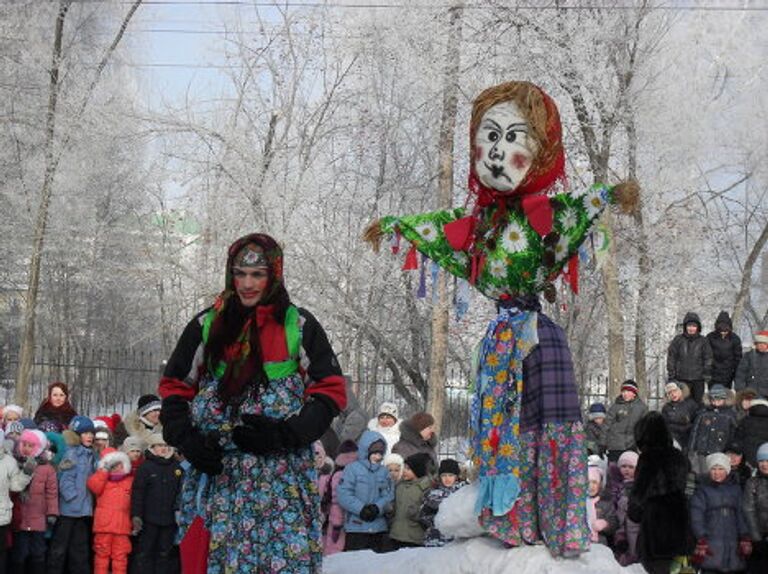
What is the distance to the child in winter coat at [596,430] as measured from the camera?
1238 cm

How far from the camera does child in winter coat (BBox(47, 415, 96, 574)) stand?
10055 mm

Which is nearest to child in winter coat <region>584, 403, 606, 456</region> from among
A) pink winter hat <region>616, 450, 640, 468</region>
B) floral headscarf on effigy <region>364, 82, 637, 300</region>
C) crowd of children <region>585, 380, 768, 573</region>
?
crowd of children <region>585, 380, 768, 573</region>

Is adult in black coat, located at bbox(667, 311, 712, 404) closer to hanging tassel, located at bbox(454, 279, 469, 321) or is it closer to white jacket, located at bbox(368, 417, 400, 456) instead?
white jacket, located at bbox(368, 417, 400, 456)

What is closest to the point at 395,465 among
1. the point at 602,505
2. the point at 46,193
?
the point at 602,505

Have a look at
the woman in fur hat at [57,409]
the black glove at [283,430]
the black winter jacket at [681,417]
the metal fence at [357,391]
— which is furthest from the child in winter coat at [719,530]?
the metal fence at [357,391]

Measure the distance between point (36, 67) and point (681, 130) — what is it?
11.5 m

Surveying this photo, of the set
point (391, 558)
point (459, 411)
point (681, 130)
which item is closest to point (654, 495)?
point (391, 558)

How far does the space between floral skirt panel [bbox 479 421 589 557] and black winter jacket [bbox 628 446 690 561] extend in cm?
327

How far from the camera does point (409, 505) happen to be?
33.1 feet

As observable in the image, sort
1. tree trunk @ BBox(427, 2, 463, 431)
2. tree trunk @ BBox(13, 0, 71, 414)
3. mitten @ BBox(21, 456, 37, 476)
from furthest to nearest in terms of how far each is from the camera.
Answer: tree trunk @ BBox(13, 0, 71, 414)
tree trunk @ BBox(427, 2, 463, 431)
mitten @ BBox(21, 456, 37, 476)

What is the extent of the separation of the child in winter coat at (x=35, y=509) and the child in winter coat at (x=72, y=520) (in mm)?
68

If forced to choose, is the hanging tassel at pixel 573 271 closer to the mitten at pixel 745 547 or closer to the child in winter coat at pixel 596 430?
the mitten at pixel 745 547

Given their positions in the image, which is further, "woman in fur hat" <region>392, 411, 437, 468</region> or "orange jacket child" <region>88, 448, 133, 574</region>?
"woman in fur hat" <region>392, 411, 437, 468</region>

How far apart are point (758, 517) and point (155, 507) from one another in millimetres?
4448
